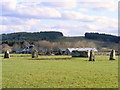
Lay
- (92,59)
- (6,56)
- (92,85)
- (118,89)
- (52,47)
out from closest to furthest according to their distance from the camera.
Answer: (118,89) → (92,85) → (92,59) → (6,56) → (52,47)

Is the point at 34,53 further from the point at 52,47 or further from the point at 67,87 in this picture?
the point at 52,47

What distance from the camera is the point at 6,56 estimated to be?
55.2 meters

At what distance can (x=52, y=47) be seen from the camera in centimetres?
17375

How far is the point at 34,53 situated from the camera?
185 feet

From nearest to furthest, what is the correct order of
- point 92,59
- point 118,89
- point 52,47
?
point 118,89 → point 92,59 → point 52,47

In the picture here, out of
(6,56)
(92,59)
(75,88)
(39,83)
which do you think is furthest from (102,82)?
(6,56)

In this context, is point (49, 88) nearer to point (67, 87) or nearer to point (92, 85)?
point (67, 87)

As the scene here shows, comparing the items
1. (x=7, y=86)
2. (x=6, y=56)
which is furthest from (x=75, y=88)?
(x=6, y=56)

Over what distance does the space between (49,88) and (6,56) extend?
41.5 metres

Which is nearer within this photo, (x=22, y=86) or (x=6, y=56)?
(x=22, y=86)

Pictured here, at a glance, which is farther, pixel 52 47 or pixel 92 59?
pixel 52 47

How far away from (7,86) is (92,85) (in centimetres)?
444

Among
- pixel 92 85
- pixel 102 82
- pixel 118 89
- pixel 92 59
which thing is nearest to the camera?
pixel 118 89

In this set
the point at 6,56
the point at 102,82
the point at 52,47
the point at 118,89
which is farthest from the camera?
the point at 52,47
